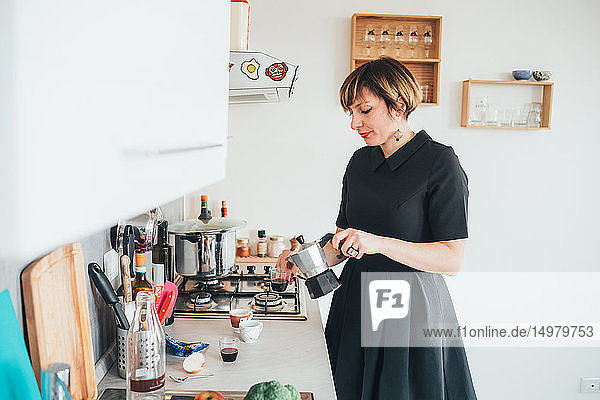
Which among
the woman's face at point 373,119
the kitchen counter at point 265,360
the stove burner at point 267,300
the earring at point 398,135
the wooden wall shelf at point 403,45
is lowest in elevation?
the kitchen counter at point 265,360

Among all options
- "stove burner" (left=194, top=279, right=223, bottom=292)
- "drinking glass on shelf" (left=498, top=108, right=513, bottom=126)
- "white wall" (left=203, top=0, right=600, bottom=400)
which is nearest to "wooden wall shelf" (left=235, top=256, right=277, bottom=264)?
"white wall" (left=203, top=0, right=600, bottom=400)

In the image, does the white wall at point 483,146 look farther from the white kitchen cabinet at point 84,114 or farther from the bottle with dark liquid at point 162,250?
the white kitchen cabinet at point 84,114

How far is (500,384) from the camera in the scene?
3305mm

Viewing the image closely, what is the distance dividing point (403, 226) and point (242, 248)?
1.30m

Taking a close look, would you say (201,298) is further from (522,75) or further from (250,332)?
(522,75)

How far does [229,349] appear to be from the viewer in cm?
163

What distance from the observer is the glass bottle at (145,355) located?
132 centimetres

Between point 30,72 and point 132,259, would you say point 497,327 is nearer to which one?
point 132,259

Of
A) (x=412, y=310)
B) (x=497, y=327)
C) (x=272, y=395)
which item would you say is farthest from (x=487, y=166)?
(x=272, y=395)

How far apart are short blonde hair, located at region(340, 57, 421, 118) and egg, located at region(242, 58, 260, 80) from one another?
329mm

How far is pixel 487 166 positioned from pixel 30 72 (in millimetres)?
3151

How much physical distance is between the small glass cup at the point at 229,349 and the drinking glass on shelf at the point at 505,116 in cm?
211

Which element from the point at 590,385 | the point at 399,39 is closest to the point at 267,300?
the point at 399,39

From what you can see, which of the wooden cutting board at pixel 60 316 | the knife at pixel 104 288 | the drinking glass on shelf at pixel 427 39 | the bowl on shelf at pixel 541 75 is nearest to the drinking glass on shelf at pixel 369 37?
the drinking glass on shelf at pixel 427 39
